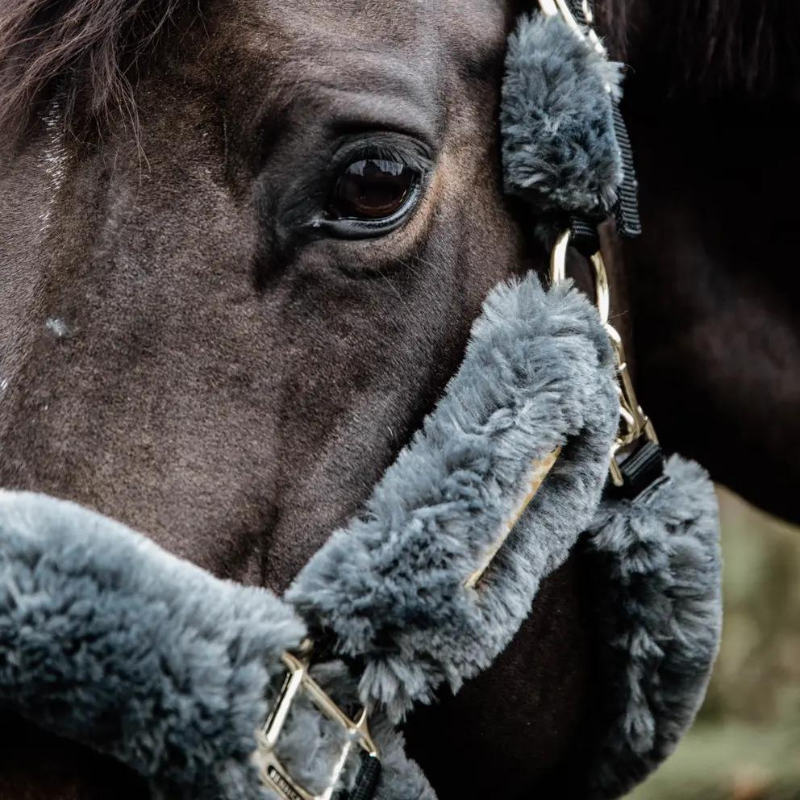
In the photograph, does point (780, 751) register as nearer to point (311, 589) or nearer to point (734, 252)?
point (734, 252)

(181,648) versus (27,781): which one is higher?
(181,648)

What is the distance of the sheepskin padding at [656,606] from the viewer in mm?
1605

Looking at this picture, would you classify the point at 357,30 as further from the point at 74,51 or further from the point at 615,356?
the point at 615,356

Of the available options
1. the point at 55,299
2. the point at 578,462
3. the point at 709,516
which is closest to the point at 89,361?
the point at 55,299

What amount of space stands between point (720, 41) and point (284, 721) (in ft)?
4.16

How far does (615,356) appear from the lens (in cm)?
151

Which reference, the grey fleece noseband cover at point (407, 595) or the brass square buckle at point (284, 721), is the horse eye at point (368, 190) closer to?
the grey fleece noseband cover at point (407, 595)

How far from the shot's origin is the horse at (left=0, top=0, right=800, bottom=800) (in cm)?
129

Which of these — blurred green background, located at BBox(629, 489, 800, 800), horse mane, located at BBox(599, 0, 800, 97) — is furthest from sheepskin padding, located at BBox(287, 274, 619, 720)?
blurred green background, located at BBox(629, 489, 800, 800)

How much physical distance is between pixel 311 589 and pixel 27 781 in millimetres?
372

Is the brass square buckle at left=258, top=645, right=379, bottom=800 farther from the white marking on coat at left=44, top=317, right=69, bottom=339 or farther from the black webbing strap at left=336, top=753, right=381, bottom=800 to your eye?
the white marking on coat at left=44, top=317, right=69, bottom=339

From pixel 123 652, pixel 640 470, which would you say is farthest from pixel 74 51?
pixel 640 470

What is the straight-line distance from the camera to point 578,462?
56.9 inches

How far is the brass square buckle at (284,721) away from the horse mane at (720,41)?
110cm
